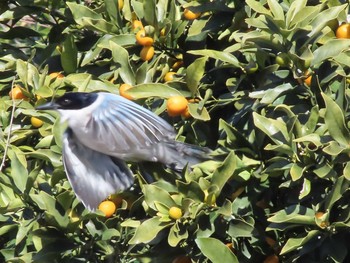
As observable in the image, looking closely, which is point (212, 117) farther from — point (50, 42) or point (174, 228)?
point (50, 42)

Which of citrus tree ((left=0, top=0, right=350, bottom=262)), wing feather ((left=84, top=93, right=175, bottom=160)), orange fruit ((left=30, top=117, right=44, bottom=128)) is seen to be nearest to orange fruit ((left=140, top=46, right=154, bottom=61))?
citrus tree ((left=0, top=0, right=350, bottom=262))

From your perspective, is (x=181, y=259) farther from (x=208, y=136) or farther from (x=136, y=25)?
(x=136, y=25)

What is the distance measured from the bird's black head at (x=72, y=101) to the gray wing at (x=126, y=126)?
4 cm

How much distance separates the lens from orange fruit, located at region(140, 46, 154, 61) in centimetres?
312

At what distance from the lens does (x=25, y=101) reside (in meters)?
3.20

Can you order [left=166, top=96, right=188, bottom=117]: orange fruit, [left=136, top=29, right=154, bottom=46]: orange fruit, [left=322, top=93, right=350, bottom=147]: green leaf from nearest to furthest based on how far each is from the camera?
[left=322, top=93, right=350, bottom=147]: green leaf → [left=166, top=96, right=188, bottom=117]: orange fruit → [left=136, top=29, right=154, bottom=46]: orange fruit

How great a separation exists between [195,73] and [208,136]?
247 mm

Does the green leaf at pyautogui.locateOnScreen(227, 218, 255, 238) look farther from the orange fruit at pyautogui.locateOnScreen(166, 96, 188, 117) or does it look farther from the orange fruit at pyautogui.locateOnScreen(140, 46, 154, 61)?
the orange fruit at pyautogui.locateOnScreen(140, 46, 154, 61)

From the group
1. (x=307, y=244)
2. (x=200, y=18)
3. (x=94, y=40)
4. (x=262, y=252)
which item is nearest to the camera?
(x=307, y=244)

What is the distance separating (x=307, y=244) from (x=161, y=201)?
432 mm

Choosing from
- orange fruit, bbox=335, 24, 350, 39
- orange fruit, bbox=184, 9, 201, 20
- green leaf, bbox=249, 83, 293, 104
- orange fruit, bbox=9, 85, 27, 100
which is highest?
orange fruit, bbox=335, 24, 350, 39

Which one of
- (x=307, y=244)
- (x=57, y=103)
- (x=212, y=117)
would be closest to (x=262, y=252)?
(x=307, y=244)

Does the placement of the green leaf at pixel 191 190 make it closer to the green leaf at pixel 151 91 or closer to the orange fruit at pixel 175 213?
the orange fruit at pixel 175 213

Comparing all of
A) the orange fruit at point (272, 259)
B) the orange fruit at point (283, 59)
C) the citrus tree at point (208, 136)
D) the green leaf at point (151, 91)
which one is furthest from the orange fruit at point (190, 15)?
the orange fruit at point (272, 259)
